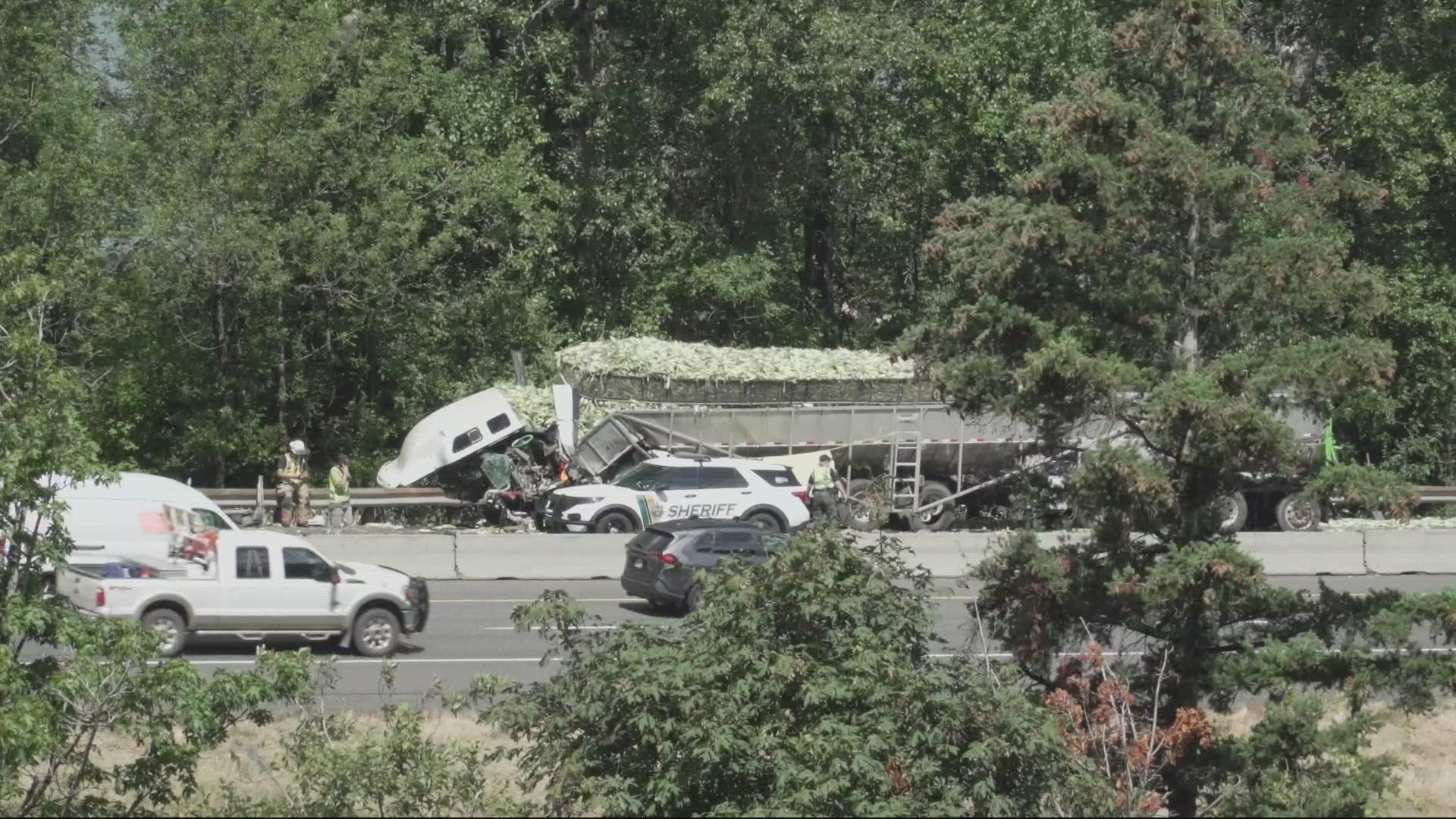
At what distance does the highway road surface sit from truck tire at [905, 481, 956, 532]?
10.9ft

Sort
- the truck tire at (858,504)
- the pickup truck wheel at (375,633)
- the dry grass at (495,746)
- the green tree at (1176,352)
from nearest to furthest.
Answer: the green tree at (1176,352)
the dry grass at (495,746)
the pickup truck wheel at (375,633)
the truck tire at (858,504)

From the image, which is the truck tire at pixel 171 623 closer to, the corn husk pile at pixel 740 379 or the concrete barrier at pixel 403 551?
the concrete barrier at pixel 403 551

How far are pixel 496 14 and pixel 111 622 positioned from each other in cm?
2340

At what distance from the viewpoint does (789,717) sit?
1156 centimetres

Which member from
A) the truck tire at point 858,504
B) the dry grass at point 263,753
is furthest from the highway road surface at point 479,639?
the truck tire at point 858,504

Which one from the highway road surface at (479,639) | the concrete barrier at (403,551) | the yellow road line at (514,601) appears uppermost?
the concrete barrier at (403,551)

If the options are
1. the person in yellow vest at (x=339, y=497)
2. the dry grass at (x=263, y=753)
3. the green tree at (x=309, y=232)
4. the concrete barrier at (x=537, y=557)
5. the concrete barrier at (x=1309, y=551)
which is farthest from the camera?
the green tree at (x=309, y=232)

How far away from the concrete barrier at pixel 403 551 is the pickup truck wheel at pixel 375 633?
200 inches

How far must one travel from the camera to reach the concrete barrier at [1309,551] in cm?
2661

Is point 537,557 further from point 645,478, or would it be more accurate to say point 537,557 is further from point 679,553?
point 679,553

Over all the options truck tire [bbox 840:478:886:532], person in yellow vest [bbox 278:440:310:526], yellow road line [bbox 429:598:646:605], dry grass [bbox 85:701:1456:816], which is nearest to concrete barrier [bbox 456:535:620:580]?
yellow road line [bbox 429:598:646:605]

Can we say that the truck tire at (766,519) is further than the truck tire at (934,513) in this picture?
No

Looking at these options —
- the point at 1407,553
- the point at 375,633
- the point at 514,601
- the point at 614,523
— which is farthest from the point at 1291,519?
the point at 375,633

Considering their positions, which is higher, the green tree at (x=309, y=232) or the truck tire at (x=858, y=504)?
the green tree at (x=309, y=232)
